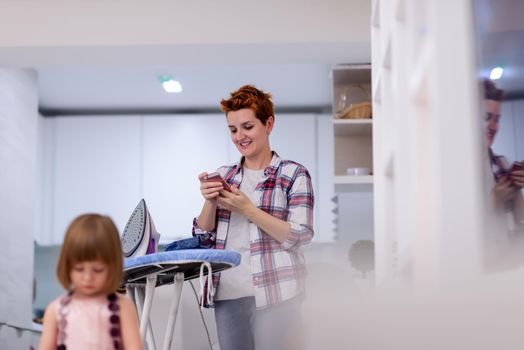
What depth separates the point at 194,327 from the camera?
135 inches

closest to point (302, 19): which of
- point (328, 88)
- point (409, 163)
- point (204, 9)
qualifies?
point (204, 9)

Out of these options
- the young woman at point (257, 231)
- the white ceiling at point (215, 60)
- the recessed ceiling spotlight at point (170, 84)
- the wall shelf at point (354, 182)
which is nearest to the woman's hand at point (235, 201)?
the young woman at point (257, 231)

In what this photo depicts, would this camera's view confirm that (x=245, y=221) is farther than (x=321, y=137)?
No

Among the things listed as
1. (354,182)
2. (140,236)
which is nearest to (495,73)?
(140,236)

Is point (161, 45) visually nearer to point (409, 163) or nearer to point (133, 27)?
point (133, 27)

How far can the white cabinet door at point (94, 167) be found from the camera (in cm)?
612

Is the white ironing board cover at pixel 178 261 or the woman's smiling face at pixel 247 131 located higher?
the woman's smiling face at pixel 247 131

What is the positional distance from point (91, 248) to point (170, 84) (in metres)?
4.45

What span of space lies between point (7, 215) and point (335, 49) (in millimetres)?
2254

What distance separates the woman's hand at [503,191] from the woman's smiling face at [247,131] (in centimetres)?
142

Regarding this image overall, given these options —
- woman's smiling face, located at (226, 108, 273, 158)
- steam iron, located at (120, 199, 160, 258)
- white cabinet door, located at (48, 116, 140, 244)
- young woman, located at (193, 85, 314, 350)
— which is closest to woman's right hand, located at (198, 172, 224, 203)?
young woman, located at (193, 85, 314, 350)

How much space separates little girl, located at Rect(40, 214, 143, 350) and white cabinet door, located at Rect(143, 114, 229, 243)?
4855 millimetres

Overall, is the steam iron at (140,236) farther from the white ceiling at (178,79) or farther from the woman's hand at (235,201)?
the white ceiling at (178,79)

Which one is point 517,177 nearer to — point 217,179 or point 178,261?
point 178,261
